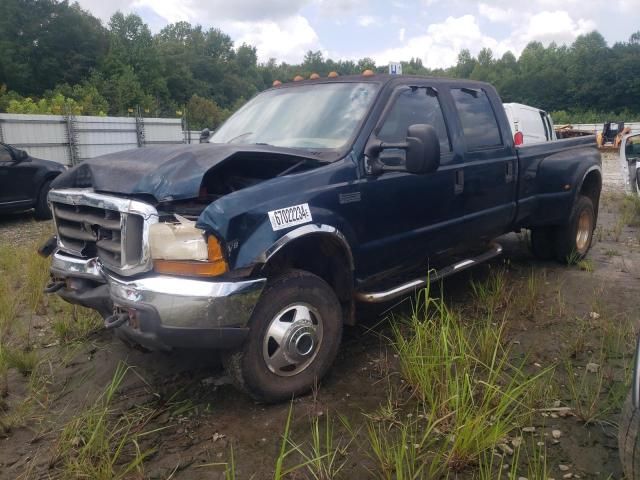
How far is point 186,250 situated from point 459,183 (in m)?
2.37

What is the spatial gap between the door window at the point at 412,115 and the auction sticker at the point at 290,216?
96 centimetres

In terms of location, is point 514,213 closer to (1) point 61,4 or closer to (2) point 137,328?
(2) point 137,328

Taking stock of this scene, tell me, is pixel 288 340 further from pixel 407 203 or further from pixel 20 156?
pixel 20 156

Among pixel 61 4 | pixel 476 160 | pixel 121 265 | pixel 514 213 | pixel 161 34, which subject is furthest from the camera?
pixel 161 34

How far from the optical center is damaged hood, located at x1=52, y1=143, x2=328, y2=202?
2850 millimetres

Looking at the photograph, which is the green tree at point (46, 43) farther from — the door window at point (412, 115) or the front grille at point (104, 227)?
the door window at point (412, 115)

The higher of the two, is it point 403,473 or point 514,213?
point 514,213

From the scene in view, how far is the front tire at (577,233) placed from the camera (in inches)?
216

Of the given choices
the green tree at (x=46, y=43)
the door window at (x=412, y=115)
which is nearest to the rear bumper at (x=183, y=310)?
the door window at (x=412, y=115)

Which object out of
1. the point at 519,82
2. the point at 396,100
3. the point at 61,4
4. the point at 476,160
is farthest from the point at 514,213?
the point at 519,82

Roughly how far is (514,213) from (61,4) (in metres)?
70.0

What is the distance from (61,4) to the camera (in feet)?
200

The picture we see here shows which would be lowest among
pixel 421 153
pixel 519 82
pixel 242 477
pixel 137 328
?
pixel 242 477

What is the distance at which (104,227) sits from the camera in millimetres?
3041
